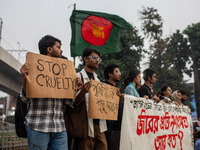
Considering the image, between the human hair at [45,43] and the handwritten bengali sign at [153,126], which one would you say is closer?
the human hair at [45,43]

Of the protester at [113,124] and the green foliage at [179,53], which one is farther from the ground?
the green foliage at [179,53]

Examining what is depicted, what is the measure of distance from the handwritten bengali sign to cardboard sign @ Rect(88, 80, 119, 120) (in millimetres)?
424

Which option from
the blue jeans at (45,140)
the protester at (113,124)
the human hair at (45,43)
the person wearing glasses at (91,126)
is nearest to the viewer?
the blue jeans at (45,140)

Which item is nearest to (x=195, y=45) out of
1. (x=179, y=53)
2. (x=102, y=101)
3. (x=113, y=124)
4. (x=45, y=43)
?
(x=179, y=53)

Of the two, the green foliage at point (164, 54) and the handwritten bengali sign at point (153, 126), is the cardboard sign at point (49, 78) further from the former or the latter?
the green foliage at point (164, 54)

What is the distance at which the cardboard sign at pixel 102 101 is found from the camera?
259 cm

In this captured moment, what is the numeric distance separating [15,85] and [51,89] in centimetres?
1890

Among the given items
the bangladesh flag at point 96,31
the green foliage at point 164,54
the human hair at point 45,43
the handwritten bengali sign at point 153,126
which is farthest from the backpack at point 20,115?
the green foliage at point 164,54

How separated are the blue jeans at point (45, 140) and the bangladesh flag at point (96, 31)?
286cm

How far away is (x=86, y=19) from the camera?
528 centimetres

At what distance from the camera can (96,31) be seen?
18.0ft

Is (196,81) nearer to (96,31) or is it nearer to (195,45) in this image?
(195,45)

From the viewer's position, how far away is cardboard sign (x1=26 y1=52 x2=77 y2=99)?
6.58 feet

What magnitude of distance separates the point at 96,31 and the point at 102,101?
10.2 ft
